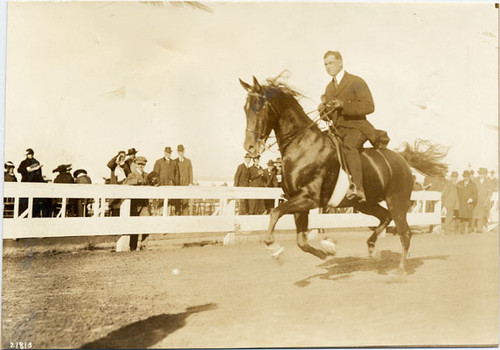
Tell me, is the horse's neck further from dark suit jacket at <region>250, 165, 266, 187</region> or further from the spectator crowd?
the spectator crowd

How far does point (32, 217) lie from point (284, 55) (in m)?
2.98

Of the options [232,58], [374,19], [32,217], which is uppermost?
[374,19]

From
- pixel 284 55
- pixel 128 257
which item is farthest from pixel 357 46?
pixel 128 257

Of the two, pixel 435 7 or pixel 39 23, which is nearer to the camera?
pixel 39 23

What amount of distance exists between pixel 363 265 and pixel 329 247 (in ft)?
1.29

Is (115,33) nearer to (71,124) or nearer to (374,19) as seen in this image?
(71,124)

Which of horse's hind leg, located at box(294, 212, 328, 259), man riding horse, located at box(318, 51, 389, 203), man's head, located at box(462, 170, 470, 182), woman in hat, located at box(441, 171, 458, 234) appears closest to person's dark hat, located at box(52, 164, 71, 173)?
horse's hind leg, located at box(294, 212, 328, 259)

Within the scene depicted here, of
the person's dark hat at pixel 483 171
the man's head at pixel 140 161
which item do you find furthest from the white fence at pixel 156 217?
the person's dark hat at pixel 483 171

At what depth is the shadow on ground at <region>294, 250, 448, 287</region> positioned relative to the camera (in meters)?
4.91

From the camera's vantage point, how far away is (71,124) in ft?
15.9

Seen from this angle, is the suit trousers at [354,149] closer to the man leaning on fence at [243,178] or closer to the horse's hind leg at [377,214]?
the horse's hind leg at [377,214]

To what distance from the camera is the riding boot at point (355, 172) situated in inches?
191

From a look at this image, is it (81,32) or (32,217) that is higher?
(81,32)

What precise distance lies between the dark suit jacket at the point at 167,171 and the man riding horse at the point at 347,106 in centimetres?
159
